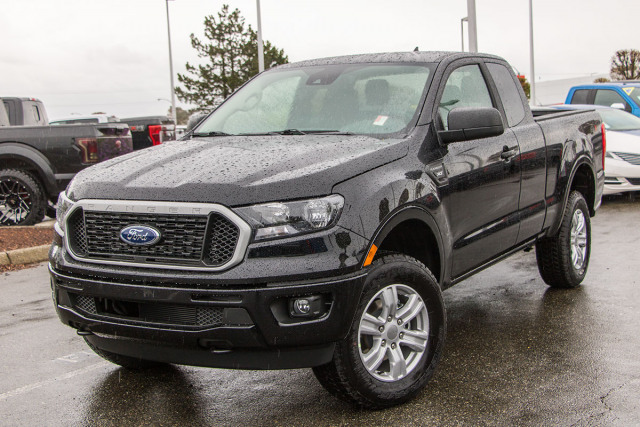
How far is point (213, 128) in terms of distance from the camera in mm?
4895

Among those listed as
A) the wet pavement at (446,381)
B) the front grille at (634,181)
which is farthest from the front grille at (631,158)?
the wet pavement at (446,381)

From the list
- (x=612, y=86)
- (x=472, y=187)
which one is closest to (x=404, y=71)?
(x=472, y=187)

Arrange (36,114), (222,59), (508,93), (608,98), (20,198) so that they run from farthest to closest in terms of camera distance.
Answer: (222,59), (608,98), (36,114), (20,198), (508,93)

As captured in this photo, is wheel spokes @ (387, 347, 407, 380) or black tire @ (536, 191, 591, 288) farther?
black tire @ (536, 191, 591, 288)

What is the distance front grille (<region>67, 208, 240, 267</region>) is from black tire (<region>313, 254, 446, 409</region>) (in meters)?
0.71

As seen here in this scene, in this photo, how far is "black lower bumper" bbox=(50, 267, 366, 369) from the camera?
3.19m

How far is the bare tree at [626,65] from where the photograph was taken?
5503cm

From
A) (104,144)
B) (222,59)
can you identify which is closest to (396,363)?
(104,144)

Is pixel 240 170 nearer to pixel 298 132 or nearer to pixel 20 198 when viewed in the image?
pixel 298 132

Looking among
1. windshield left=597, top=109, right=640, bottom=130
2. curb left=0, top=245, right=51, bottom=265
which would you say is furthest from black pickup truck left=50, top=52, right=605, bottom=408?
windshield left=597, top=109, right=640, bottom=130

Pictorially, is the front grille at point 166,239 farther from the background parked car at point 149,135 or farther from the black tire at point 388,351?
the background parked car at point 149,135

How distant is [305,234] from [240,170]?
49cm

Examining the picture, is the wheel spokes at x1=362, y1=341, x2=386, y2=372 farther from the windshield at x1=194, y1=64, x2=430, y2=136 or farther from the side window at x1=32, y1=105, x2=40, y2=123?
the side window at x1=32, y1=105, x2=40, y2=123

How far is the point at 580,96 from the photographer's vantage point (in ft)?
52.0
